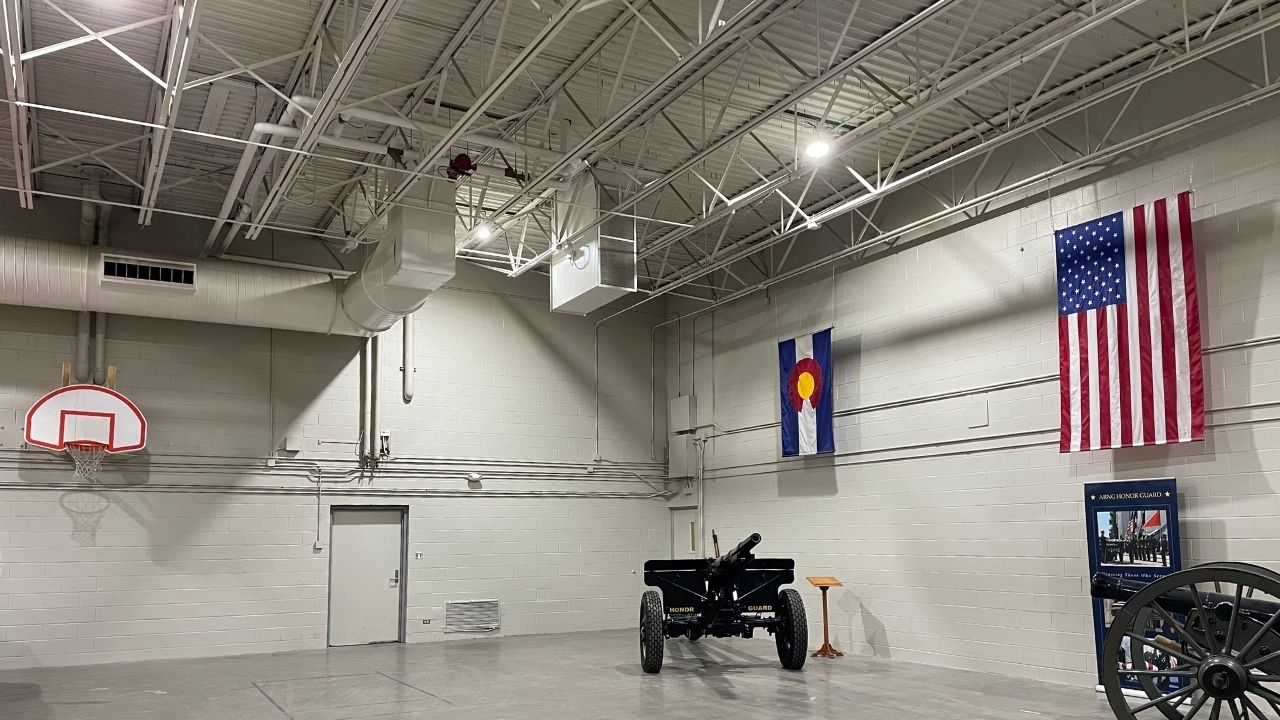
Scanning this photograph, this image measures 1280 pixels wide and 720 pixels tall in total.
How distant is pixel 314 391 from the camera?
13977mm

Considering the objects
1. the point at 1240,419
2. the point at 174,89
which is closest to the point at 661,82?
the point at 174,89

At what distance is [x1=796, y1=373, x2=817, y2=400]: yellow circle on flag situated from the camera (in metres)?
13.5

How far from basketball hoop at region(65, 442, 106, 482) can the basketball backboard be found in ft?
0.24

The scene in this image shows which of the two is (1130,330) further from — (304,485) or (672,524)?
(304,485)

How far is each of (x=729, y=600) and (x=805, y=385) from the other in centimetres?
396

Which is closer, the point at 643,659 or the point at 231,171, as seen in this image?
the point at 643,659

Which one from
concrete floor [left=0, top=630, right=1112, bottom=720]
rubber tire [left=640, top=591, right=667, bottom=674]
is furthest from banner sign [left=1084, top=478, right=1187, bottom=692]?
rubber tire [left=640, top=591, right=667, bottom=674]

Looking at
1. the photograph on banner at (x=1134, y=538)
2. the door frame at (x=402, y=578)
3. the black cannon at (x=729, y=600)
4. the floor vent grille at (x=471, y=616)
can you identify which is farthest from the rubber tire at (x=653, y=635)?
the door frame at (x=402, y=578)

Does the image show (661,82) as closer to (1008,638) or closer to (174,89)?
(174,89)

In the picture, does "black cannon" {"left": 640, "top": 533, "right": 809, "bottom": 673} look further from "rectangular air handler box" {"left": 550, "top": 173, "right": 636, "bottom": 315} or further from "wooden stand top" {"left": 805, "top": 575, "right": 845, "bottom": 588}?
"rectangular air handler box" {"left": 550, "top": 173, "right": 636, "bottom": 315}

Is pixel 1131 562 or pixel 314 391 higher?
pixel 314 391

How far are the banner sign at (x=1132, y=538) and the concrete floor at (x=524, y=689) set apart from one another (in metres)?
0.68

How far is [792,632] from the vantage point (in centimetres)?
1055

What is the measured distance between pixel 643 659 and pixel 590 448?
6.11 m
